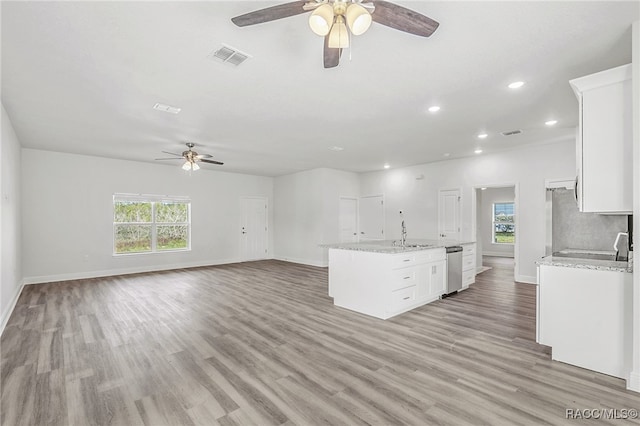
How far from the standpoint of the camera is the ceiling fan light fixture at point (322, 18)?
1.66 meters

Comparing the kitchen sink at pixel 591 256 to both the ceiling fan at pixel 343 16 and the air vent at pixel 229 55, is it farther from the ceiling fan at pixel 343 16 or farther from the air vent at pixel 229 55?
the air vent at pixel 229 55

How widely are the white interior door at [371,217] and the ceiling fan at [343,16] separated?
7.38 meters

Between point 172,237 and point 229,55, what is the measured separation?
677 centimetres

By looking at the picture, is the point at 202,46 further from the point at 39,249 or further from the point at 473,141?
the point at 39,249

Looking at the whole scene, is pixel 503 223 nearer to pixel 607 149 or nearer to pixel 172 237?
pixel 607 149

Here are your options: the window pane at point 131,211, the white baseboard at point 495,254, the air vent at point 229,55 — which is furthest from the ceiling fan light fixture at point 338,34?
the white baseboard at point 495,254

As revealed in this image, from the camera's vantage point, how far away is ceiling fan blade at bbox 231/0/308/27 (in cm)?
170

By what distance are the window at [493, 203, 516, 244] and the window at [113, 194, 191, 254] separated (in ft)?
35.0

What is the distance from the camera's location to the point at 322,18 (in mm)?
1663

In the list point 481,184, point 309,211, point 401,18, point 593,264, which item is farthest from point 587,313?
point 309,211

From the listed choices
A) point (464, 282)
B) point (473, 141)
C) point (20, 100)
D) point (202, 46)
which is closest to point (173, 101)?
point (202, 46)

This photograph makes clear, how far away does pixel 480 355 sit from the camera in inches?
115

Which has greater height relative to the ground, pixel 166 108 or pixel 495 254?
pixel 166 108

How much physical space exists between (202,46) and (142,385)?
2874 mm
